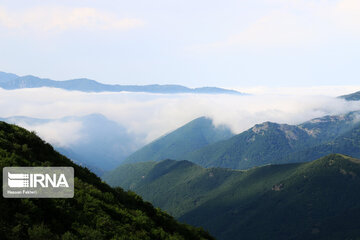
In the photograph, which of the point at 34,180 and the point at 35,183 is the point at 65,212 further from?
the point at 34,180

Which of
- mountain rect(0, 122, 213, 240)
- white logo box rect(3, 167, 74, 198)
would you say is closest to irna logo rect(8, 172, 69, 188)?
white logo box rect(3, 167, 74, 198)

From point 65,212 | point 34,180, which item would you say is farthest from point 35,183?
point 65,212

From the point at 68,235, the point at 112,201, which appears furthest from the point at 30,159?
the point at 68,235

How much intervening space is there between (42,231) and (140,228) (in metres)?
17.2

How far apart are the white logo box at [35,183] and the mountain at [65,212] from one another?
861mm

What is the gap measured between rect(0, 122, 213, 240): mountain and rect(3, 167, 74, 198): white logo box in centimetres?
86

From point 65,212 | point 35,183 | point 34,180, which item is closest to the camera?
point 65,212

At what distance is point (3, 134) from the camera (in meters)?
57.6

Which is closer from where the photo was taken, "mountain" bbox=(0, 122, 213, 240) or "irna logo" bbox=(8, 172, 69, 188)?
"mountain" bbox=(0, 122, 213, 240)

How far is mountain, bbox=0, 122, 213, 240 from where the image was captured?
1391 inches

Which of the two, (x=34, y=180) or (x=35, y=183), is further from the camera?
(x=34, y=180)

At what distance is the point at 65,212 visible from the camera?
1606 inches

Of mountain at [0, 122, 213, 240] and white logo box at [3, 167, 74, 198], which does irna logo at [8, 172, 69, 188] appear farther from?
mountain at [0, 122, 213, 240]

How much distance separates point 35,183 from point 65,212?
16.6ft
